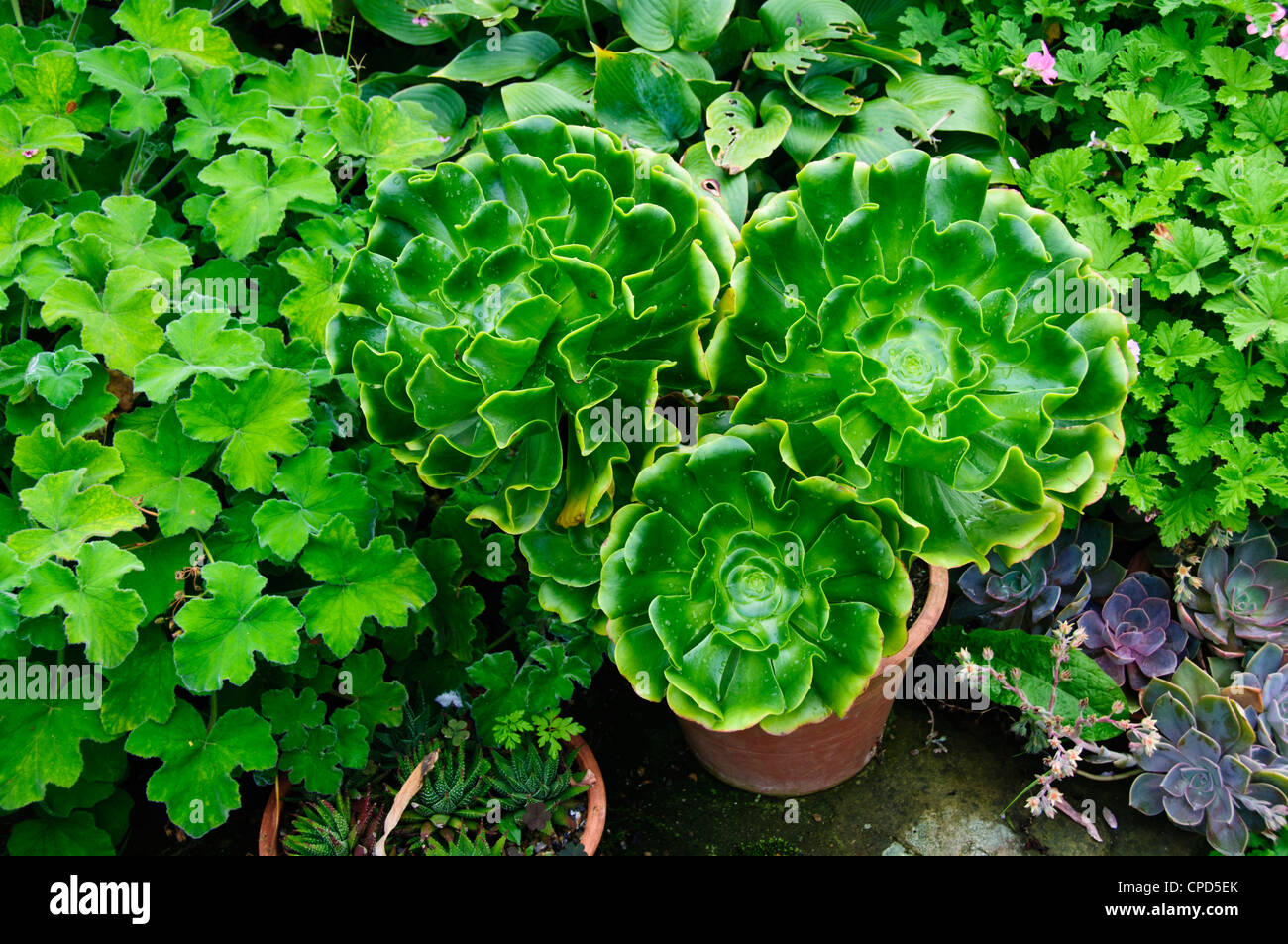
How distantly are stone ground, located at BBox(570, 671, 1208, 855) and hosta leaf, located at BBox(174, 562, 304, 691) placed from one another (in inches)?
36.5

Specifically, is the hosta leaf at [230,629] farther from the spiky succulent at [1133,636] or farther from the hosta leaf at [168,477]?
the spiky succulent at [1133,636]

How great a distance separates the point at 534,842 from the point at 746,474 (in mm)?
894

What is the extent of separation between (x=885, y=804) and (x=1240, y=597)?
894 millimetres

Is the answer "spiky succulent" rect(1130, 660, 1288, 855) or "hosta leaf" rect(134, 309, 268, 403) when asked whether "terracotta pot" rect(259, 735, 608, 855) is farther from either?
"spiky succulent" rect(1130, 660, 1288, 855)

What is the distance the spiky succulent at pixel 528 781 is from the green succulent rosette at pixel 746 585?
0.53 m

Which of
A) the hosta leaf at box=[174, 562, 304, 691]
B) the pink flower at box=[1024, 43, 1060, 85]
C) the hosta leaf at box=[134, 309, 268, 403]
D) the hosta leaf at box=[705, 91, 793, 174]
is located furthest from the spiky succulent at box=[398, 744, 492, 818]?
the pink flower at box=[1024, 43, 1060, 85]

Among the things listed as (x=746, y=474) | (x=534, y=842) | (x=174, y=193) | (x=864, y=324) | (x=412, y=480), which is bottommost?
(x=534, y=842)

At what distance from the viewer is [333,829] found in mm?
1866

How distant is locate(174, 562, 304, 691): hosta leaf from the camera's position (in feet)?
5.55

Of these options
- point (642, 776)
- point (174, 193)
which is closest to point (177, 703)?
point (642, 776)

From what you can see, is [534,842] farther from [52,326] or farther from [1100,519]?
[1100,519]

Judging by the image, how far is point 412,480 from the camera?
209cm

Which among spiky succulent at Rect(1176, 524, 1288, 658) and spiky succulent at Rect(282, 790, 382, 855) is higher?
spiky succulent at Rect(1176, 524, 1288, 658)

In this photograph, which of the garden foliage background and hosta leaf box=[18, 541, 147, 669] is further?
the garden foliage background
